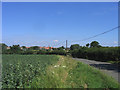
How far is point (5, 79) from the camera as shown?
5844 mm

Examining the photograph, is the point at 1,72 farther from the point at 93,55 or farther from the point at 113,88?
the point at 93,55

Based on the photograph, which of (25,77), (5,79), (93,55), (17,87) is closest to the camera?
(17,87)

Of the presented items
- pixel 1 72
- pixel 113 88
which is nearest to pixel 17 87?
pixel 1 72

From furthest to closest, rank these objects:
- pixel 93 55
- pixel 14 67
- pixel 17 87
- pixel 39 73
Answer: pixel 93 55 → pixel 39 73 → pixel 14 67 → pixel 17 87

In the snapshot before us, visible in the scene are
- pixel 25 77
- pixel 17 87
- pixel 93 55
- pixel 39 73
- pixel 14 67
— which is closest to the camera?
pixel 17 87

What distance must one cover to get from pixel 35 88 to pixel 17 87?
629 millimetres

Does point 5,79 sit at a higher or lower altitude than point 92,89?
higher

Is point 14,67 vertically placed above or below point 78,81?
above

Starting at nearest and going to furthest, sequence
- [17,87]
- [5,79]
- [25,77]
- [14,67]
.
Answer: [17,87]
[5,79]
[25,77]
[14,67]

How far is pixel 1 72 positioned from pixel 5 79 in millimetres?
496

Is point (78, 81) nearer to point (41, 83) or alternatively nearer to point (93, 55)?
point (41, 83)

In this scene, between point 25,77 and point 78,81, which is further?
point 78,81

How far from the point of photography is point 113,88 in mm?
6629

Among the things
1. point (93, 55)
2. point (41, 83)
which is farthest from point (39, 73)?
point (93, 55)
